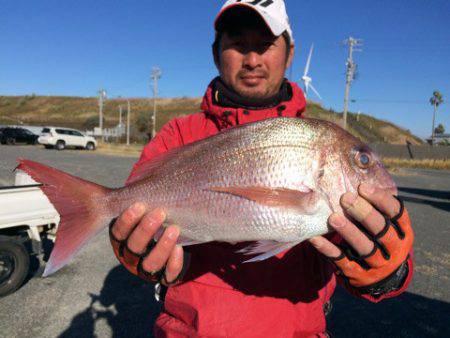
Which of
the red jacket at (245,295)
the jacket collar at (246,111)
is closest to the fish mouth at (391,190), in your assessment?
the red jacket at (245,295)

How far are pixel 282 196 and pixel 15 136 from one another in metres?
38.2

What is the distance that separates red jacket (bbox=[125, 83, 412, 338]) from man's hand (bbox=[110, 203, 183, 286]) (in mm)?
169

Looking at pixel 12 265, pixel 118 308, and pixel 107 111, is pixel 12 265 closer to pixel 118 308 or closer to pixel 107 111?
pixel 118 308

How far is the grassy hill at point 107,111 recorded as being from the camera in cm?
7321

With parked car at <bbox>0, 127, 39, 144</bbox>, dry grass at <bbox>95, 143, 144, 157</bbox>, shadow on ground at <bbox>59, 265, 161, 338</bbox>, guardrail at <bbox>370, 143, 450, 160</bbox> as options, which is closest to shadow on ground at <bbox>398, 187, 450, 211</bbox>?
shadow on ground at <bbox>59, 265, 161, 338</bbox>

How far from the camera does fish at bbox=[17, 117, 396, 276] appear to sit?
65.4 inches

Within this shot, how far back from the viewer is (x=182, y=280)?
1919mm

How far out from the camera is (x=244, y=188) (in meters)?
1.70

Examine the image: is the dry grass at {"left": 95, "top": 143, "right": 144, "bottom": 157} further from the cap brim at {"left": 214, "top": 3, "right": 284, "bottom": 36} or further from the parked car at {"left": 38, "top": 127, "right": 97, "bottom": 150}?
the cap brim at {"left": 214, "top": 3, "right": 284, "bottom": 36}

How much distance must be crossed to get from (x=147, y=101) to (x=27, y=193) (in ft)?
319

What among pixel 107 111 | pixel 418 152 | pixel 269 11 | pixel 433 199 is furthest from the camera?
pixel 107 111

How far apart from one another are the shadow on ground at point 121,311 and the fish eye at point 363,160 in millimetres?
2878

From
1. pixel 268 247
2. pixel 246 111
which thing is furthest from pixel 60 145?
pixel 268 247

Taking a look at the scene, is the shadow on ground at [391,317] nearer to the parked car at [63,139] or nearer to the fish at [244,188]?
the fish at [244,188]
